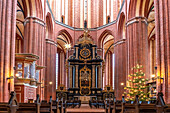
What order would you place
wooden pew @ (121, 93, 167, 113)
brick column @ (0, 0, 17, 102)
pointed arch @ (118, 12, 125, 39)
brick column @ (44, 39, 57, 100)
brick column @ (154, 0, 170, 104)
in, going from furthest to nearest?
pointed arch @ (118, 12, 125, 39) < brick column @ (44, 39, 57, 100) < brick column @ (154, 0, 170, 104) < brick column @ (0, 0, 17, 102) < wooden pew @ (121, 93, 167, 113)

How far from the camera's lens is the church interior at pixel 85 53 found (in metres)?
17.5

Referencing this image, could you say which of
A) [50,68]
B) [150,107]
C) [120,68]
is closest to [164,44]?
[150,107]

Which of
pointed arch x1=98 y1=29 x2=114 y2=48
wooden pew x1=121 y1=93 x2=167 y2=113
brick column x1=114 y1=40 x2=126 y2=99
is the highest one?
pointed arch x1=98 y1=29 x2=114 y2=48

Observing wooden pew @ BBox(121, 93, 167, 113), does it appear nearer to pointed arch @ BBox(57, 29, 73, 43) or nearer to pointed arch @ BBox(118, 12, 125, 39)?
pointed arch @ BBox(118, 12, 125, 39)

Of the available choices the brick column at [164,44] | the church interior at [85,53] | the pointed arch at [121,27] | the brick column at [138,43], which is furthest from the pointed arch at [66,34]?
the brick column at [164,44]

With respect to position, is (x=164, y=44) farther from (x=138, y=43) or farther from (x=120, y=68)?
(x=120, y=68)

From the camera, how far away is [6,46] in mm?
17141

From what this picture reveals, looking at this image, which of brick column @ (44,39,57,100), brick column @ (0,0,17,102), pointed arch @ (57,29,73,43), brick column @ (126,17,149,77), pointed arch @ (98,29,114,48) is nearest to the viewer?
brick column @ (0,0,17,102)

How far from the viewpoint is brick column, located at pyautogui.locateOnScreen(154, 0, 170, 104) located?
17.4m

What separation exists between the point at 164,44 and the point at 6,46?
1016 cm

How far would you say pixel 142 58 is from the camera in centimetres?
2448

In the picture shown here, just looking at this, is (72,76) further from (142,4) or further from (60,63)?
(142,4)

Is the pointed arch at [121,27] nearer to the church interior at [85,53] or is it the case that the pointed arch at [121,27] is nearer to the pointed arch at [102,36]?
the church interior at [85,53]

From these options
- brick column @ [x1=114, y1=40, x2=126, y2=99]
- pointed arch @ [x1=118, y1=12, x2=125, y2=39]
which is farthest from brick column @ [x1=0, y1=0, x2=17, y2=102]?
brick column @ [x1=114, y1=40, x2=126, y2=99]
